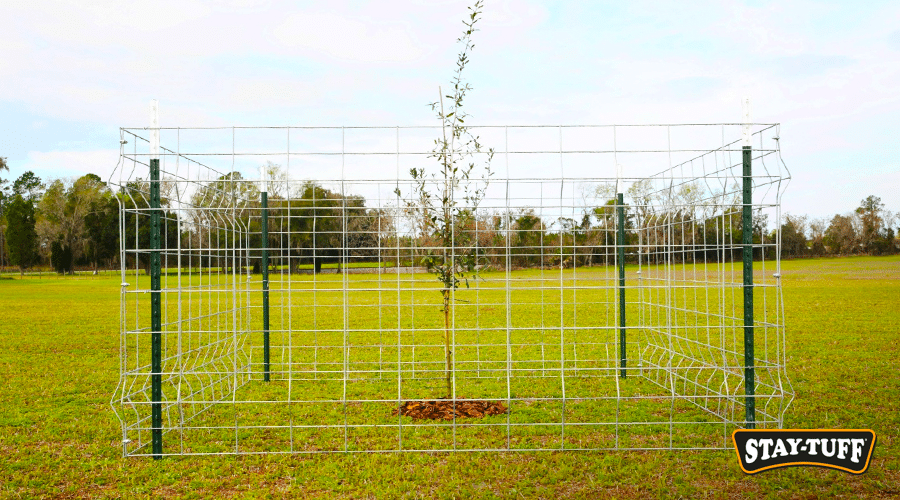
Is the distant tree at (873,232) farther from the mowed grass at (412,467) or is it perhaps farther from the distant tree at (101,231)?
the distant tree at (101,231)

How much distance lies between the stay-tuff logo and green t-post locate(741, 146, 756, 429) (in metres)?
0.83

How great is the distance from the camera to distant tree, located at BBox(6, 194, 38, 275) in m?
50.2

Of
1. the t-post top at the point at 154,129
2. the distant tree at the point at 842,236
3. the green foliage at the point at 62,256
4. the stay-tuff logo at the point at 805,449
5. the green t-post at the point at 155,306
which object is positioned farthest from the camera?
the green foliage at the point at 62,256

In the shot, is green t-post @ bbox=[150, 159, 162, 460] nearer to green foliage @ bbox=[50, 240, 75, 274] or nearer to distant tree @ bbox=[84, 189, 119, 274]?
distant tree @ bbox=[84, 189, 119, 274]

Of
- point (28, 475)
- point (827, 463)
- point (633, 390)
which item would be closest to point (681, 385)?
point (633, 390)

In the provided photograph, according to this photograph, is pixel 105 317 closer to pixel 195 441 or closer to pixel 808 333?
pixel 195 441

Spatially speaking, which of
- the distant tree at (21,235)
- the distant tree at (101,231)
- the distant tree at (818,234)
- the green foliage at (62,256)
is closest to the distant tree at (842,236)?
the distant tree at (818,234)

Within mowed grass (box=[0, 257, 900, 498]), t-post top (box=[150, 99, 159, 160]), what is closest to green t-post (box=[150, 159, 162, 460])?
t-post top (box=[150, 99, 159, 160])

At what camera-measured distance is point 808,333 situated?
1314 centimetres

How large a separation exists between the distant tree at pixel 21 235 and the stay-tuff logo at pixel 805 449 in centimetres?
5697

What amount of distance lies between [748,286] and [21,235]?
193ft

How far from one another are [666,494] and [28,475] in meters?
5.16

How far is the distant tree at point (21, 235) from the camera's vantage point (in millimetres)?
50156

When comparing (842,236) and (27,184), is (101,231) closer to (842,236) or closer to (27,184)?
(27,184)
